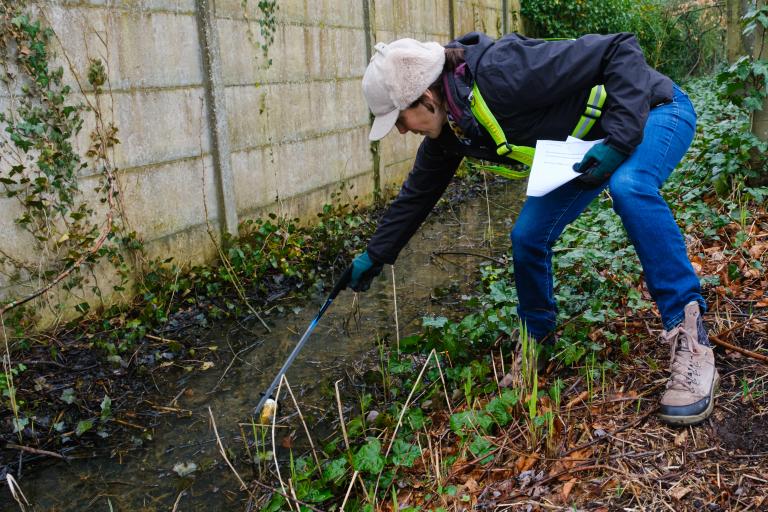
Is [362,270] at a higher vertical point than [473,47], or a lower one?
lower

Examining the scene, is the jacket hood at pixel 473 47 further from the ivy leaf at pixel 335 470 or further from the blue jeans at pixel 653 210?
the ivy leaf at pixel 335 470

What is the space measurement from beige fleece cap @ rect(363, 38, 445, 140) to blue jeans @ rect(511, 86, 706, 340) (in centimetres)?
70

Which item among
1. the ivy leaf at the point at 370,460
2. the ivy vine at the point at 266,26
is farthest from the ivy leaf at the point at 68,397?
the ivy vine at the point at 266,26

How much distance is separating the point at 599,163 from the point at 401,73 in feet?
2.47

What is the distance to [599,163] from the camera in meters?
2.34

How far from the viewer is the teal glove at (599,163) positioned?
2316mm

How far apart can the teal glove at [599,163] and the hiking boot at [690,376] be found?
54cm

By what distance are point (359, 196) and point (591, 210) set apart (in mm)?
2196

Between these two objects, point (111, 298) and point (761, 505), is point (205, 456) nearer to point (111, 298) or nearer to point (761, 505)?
point (111, 298)

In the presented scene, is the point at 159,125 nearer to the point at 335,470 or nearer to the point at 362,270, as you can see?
the point at 362,270

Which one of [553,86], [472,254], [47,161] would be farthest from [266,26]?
[553,86]

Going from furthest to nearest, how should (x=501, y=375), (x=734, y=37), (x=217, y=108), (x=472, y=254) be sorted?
(x=734, y=37), (x=472, y=254), (x=217, y=108), (x=501, y=375)

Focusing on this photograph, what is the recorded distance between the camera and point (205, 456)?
9.51ft

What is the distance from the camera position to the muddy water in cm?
267
